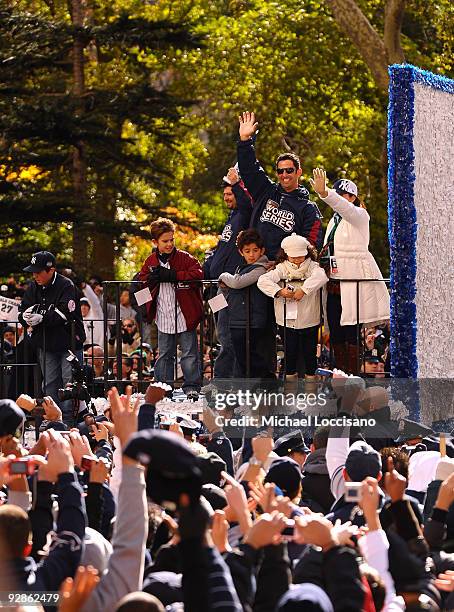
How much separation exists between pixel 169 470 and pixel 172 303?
→ 301 inches

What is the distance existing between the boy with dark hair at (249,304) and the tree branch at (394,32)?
35.3ft

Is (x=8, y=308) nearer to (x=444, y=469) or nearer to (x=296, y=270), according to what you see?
(x=296, y=270)

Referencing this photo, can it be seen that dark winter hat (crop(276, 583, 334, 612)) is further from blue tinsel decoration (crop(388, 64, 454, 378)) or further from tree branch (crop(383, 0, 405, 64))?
tree branch (crop(383, 0, 405, 64))

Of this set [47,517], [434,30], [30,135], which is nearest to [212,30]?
[434,30]

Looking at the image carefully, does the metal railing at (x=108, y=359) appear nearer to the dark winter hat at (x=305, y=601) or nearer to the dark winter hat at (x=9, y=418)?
the dark winter hat at (x=9, y=418)

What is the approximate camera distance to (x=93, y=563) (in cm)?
539

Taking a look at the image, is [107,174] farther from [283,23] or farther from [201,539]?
[201,539]

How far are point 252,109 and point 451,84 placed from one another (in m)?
19.4

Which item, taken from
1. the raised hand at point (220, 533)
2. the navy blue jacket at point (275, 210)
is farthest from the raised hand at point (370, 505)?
the navy blue jacket at point (275, 210)

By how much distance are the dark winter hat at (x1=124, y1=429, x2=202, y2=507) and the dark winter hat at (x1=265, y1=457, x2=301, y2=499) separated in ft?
7.44

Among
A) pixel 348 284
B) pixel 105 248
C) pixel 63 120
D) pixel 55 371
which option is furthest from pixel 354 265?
pixel 105 248

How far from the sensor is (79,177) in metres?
24.6

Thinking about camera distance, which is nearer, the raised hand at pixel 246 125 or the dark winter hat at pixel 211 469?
the dark winter hat at pixel 211 469

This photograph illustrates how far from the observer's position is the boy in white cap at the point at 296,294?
10.7 metres
